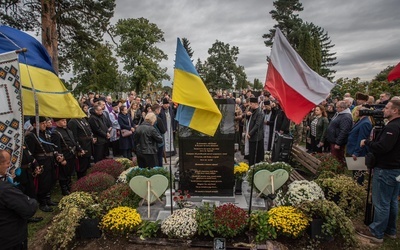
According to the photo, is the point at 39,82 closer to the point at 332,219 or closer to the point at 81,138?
the point at 81,138

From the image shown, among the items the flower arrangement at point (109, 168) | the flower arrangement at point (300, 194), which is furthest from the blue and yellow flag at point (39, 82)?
the flower arrangement at point (300, 194)

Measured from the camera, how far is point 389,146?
14.0 feet

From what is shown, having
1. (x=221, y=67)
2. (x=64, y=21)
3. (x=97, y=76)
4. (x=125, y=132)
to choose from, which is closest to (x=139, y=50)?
(x=97, y=76)

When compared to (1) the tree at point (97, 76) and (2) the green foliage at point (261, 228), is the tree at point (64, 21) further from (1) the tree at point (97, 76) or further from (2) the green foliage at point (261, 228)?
(1) the tree at point (97, 76)

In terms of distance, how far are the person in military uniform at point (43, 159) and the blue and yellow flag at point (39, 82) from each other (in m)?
2.31

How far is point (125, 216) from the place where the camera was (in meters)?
4.87

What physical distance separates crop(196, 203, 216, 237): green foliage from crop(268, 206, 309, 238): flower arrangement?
3.46 feet

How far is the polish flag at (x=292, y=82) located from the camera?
4.61m

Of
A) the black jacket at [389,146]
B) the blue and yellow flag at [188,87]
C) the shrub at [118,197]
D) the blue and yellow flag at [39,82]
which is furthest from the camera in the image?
the shrub at [118,197]

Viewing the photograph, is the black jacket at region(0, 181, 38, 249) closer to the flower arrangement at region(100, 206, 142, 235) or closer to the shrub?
the flower arrangement at region(100, 206, 142, 235)

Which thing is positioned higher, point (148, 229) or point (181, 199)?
point (181, 199)

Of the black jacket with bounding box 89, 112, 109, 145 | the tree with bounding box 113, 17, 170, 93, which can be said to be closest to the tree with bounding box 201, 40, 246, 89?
the tree with bounding box 113, 17, 170, 93

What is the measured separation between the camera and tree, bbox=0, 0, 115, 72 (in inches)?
431

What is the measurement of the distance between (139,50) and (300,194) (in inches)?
1895
